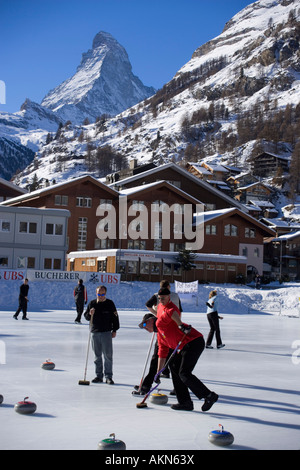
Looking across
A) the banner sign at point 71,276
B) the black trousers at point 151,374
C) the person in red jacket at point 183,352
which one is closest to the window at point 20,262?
the banner sign at point 71,276

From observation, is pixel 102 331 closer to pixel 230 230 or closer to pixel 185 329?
pixel 185 329

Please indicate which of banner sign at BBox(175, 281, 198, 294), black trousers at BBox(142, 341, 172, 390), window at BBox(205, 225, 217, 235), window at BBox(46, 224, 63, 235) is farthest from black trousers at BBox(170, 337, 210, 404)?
window at BBox(205, 225, 217, 235)

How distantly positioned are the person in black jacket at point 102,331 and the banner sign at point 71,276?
28549 millimetres

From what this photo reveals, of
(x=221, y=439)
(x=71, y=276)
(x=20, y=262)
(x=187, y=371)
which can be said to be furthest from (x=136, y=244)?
(x=221, y=439)

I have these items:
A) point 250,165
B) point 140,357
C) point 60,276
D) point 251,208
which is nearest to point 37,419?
point 140,357

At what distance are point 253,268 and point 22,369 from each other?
5338 centimetres

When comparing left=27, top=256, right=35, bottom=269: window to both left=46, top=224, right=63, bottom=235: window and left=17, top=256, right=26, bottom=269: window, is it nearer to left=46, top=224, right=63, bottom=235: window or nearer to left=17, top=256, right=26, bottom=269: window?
left=17, top=256, right=26, bottom=269: window

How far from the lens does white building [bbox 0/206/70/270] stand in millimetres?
48062

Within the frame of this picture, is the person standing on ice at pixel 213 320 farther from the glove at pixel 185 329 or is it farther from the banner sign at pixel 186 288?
the banner sign at pixel 186 288

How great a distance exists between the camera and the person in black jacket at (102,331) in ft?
31.3

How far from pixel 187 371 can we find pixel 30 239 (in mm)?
42435

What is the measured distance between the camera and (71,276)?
38938 mm

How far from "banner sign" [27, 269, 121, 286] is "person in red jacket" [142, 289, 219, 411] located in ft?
101

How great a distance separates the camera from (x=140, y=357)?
13047 mm
